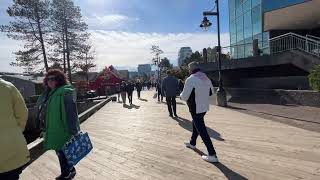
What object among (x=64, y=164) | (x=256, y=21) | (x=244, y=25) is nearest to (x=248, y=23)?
(x=244, y=25)

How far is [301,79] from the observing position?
25.2 meters

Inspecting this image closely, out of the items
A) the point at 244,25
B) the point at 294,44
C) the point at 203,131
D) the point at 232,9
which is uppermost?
the point at 232,9

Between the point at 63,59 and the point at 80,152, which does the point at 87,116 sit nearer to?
the point at 80,152

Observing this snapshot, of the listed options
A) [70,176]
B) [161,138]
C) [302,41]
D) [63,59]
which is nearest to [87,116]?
[161,138]

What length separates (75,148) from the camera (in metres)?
5.54

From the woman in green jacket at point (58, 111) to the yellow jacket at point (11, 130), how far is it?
1443 millimetres

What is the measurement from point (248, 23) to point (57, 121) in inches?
1134

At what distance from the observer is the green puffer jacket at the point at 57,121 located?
5488mm

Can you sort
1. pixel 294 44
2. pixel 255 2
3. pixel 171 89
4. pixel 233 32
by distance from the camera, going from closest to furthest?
pixel 171 89 < pixel 294 44 < pixel 255 2 < pixel 233 32

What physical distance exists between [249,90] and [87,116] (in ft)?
30.6

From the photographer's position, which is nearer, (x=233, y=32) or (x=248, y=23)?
(x=248, y=23)

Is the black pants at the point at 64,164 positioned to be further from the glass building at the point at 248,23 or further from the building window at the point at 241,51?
the building window at the point at 241,51

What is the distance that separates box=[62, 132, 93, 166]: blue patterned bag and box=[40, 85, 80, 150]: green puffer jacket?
0.35 feet

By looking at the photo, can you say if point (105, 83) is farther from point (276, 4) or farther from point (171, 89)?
point (171, 89)
